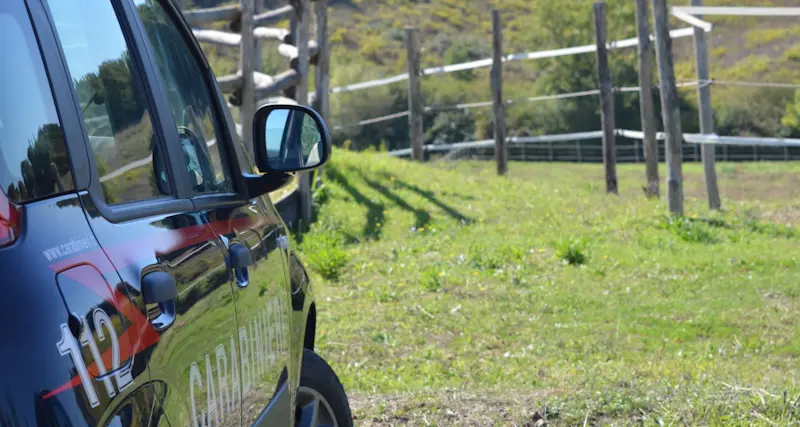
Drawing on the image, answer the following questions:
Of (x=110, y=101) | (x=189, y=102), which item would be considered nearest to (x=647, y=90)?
(x=189, y=102)

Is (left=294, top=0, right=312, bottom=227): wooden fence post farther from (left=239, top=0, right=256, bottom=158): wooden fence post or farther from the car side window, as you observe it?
the car side window

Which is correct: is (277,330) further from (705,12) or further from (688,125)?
(688,125)

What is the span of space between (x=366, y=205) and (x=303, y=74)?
5.55 ft

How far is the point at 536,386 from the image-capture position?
5.26 meters

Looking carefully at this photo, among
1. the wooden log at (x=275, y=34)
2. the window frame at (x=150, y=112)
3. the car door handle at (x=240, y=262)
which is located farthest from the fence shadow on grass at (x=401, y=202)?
the window frame at (x=150, y=112)

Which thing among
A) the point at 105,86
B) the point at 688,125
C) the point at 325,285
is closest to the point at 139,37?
the point at 105,86

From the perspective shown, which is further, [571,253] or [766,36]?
[766,36]

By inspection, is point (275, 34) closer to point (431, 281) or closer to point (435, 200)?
point (435, 200)

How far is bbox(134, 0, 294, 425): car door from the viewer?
7.50 ft

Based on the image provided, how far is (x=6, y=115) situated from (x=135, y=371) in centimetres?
42

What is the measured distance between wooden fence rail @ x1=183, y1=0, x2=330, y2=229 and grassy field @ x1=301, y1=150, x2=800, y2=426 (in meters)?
1.17

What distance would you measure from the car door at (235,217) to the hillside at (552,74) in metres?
26.5

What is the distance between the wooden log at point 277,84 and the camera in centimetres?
1017

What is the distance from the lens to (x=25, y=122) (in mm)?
1489
